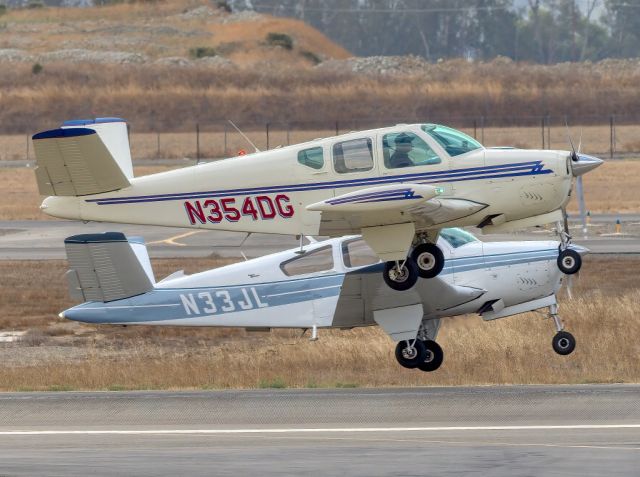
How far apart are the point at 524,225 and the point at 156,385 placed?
6.04 m

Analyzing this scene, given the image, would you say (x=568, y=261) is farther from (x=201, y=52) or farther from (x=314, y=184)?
(x=201, y=52)

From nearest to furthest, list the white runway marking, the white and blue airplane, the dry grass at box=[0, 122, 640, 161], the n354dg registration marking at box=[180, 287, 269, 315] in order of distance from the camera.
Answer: the white runway marking
the white and blue airplane
the n354dg registration marking at box=[180, 287, 269, 315]
the dry grass at box=[0, 122, 640, 161]

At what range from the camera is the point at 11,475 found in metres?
13.0

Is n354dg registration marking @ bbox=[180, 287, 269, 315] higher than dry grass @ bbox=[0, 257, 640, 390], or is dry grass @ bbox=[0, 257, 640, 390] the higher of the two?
n354dg registration marking @ bbox=[180, 287, 269, 315]

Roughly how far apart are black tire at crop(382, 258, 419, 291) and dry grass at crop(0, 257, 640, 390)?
1.51m

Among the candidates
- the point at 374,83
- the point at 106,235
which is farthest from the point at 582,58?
the point at 106,235

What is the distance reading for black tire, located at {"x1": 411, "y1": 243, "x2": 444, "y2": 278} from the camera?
773 inches

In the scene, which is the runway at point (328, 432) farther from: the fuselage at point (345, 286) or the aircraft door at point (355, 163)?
the aircraft door at point (355, 163)

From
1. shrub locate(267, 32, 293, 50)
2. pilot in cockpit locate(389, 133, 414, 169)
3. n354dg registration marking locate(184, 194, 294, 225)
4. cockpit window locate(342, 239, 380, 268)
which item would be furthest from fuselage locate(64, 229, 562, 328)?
shrub locate(267, 32, 293, 50)

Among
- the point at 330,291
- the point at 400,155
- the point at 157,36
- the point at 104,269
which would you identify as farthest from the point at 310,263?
the point at 157,36

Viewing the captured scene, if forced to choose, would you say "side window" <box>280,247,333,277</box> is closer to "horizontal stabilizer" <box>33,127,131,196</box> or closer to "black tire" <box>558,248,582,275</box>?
"horizontal stabilizer" <box>33,127,131,196</box>

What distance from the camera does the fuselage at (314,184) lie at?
19.3 metres

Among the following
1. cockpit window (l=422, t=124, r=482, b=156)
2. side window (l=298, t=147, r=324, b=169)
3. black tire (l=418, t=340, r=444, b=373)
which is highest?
cockpit window (l=422, t=124, r=482, b=156)

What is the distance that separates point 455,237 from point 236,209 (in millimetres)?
3510
